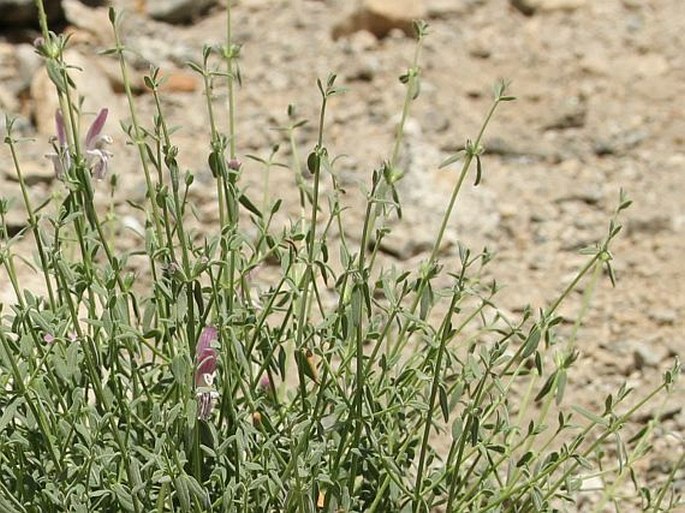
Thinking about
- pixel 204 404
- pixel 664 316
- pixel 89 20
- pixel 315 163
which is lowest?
pixel 664 316

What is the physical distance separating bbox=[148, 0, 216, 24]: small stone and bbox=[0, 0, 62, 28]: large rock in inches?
17.4

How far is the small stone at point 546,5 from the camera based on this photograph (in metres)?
6.06

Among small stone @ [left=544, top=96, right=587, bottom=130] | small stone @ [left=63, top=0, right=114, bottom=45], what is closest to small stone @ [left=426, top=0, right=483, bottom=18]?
small stone @ [left=544, top=96, right=587, bottom=130]

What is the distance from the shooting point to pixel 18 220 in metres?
4.32

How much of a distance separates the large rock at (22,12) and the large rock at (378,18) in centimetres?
125

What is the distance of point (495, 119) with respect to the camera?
17.4 ft

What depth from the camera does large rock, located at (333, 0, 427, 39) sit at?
577 centimetres

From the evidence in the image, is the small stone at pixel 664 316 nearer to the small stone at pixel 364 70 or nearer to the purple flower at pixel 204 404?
the small stone at pixel 364 70

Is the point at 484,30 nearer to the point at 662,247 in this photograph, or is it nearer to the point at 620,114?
the point at 620,114

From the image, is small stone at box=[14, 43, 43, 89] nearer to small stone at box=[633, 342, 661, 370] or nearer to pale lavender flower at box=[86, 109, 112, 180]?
small stone at box=[633, 342, 661, 370]

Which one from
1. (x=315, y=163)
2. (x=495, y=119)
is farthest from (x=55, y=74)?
(x=495, y=119)

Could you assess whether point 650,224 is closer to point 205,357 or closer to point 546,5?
point 546,5

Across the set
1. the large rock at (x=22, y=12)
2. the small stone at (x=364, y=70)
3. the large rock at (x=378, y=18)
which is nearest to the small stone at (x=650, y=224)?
the small stone at (x=364, y=70)

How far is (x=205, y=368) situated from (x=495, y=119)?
3.30 meters
